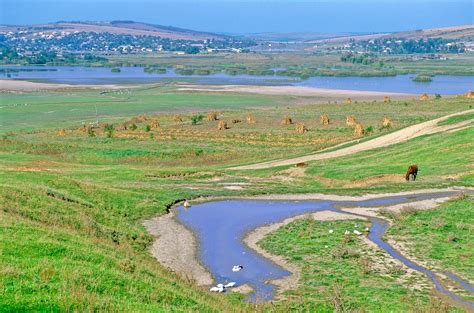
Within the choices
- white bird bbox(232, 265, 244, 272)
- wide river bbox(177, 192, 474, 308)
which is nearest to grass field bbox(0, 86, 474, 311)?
wide river bbox(177, 192, 474, 308)

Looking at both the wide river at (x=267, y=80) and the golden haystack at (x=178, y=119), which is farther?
the wide river at (x=267, y=80)

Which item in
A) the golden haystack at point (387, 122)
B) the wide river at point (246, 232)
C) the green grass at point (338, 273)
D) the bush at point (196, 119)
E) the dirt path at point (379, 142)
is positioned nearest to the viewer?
the green grass at point (338, 273)

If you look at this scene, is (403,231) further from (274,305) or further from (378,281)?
(274,305)

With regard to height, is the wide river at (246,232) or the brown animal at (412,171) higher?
the brown animal at (412,171)

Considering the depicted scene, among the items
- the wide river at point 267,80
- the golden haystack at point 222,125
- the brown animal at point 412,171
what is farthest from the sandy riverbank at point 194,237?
the wide river at point 267,80

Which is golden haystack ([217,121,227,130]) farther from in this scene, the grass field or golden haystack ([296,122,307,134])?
golden haystack ([296,122,307,134])

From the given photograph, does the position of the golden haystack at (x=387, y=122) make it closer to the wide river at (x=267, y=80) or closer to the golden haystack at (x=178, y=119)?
the golden haystack at (x=178, y=119)
